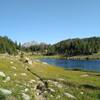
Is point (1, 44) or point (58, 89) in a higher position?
point (1, 44)

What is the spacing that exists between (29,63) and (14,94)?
3160 centimetres

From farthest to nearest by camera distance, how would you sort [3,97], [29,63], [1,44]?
[1,44] < [29,63] < [3,97]

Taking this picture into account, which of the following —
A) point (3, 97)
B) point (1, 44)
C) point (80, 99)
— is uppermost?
point (1, 44)

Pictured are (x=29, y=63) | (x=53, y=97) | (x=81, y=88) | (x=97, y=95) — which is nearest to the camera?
(x=53, y=97)

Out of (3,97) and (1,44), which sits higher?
(1,44)

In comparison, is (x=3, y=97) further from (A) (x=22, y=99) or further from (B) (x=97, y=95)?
(B) (x=97, y=95)

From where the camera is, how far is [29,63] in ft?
165

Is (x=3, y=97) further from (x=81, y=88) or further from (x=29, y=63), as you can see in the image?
(x=29, y=63)

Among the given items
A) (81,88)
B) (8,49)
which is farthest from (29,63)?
(8,49)

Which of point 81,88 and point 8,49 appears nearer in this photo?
point 81,88

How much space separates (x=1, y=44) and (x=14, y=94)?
180 m

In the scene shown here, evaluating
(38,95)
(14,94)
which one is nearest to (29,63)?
(38,95)

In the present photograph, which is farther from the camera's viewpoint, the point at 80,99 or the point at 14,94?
the point at 80,99

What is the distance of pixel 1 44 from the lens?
19500cm
